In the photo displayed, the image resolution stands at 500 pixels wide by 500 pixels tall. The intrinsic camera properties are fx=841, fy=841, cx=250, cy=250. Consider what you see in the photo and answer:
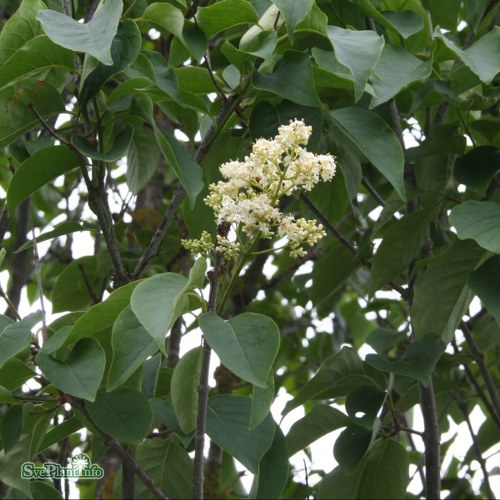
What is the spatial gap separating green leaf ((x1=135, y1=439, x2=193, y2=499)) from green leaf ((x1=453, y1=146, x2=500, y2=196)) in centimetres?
69

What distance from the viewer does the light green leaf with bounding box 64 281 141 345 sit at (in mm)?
1054

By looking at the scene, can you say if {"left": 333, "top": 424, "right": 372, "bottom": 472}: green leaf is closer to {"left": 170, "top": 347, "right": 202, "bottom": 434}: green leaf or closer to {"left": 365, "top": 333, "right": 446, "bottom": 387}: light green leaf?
{"left": 365, "top": 333, "right": 446, "bottom": 387}: light green leaf

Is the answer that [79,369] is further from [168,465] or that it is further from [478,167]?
[478,167]

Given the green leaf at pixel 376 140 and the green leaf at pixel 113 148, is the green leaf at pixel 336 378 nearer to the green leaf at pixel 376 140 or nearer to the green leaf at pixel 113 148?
the green leaf at pixel 376 140

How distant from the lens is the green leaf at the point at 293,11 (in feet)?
3.64

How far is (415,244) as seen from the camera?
1575 mm

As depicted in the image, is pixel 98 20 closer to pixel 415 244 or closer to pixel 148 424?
pixel 148 424

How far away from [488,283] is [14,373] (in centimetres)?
73

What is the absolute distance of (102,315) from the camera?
3.57ft

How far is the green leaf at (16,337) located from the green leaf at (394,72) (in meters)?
0.57

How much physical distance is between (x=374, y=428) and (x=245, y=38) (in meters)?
0.69

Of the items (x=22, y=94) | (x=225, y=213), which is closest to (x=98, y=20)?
(x=22, y=94)
